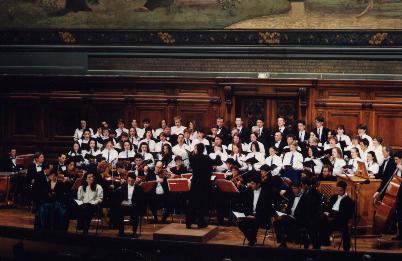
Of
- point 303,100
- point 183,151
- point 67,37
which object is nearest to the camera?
point 183,151

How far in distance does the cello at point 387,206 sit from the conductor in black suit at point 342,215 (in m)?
0.65

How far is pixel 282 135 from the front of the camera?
48.9 feet

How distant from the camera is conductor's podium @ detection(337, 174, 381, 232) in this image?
479 inches

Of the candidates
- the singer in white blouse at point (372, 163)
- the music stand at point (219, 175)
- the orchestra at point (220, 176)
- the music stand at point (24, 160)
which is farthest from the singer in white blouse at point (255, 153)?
the music stand at point (24, 160)

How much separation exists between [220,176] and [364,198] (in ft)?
8.85

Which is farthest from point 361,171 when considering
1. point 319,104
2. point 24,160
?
point 24,160

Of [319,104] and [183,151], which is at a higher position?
[319,104]

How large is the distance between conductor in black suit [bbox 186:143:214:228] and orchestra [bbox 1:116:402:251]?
18mm

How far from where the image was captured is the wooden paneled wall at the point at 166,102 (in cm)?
1584

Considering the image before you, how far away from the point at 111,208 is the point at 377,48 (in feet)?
24.8

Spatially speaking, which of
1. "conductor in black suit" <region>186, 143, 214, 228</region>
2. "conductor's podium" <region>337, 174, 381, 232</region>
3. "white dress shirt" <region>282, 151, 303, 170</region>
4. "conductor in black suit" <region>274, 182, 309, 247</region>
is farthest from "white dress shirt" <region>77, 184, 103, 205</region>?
"conductor's podium" <region>337, 174, 381, 232</region>

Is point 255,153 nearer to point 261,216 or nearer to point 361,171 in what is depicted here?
point 361,171

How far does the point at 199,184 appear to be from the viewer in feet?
39.6

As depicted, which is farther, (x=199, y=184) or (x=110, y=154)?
(x=110, y=154)
